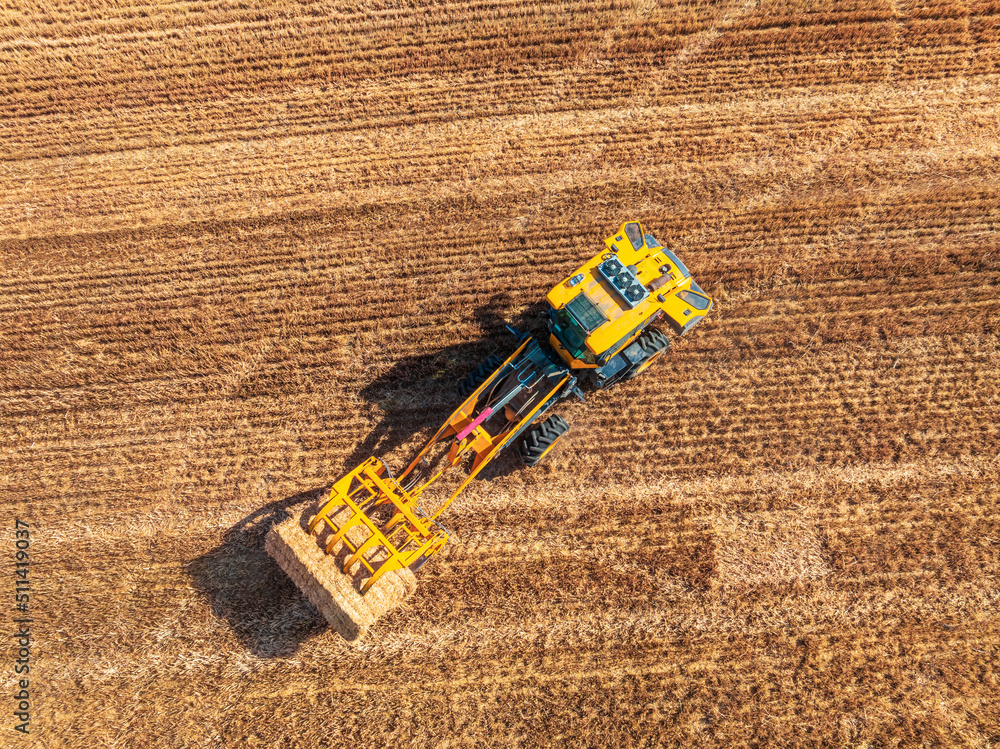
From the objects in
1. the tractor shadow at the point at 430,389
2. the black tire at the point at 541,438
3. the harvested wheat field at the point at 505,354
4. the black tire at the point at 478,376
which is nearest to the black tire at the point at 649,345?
the harvested wheat field at the point at 505,354

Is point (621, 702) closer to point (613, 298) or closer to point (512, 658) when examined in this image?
point (512, 658)

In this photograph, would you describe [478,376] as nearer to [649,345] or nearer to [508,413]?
[508,413]

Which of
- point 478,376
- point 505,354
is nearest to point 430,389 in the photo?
point 478,376

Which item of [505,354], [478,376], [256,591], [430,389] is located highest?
[478,376]

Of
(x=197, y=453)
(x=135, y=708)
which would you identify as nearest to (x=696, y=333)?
(x=197, y=453)

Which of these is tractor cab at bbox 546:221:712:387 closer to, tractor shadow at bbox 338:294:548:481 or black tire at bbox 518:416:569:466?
black tire at bbox 518:416:569:466

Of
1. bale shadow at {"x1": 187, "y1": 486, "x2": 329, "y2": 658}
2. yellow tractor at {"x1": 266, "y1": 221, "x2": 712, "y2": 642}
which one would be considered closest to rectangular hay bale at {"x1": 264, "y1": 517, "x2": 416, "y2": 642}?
yellow tractor at {"x1": 266, "y1": 221, "x2": 712, "y2": 642}
